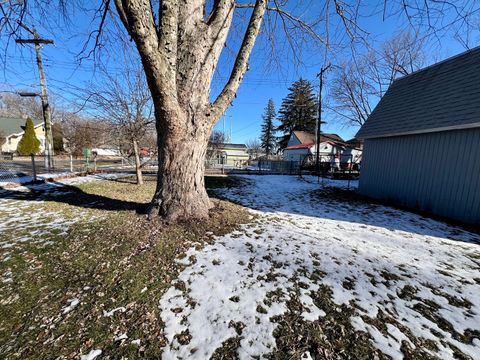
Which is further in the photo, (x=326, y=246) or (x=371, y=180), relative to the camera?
(x=371, y=180)

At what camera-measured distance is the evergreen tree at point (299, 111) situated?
37938 millimetres

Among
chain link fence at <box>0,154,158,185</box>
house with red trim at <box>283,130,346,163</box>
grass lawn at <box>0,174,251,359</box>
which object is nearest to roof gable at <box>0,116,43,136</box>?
chain link fence at <box>0,154,158,185</box>

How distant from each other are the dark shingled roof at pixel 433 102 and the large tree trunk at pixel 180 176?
7198 millimetres

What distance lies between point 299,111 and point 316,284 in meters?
41.0

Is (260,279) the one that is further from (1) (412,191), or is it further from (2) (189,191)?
(1) (412,191)

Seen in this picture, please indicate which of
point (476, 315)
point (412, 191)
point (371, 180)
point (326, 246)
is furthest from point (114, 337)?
point (371, 180)

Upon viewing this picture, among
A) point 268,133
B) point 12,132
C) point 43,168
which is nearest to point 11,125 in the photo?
point 12,132

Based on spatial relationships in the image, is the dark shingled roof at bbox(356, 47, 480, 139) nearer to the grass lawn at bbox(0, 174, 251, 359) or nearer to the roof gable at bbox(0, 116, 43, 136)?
the grass lawn at bbox(0, 174, 251, 359)

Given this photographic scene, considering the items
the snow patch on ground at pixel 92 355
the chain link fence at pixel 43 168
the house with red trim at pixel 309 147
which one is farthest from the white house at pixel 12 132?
the snow patch on ground at pixel 92 355

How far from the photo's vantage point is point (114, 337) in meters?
1.79

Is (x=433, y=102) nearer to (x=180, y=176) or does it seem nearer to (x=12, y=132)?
(x=180, y=176)

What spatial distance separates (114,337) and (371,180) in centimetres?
1046

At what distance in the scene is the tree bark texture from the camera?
122 inches

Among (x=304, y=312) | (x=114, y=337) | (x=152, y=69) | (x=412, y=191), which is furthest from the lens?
(x=412, y=191)
